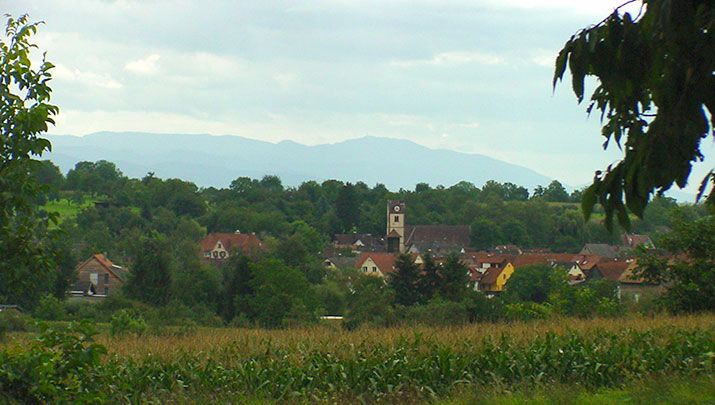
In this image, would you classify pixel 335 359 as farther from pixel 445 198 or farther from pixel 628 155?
pixel 445 198

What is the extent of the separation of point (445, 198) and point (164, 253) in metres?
105

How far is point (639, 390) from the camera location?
796cm

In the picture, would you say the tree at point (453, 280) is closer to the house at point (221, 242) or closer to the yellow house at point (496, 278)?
the yellow house at point (496, 278)

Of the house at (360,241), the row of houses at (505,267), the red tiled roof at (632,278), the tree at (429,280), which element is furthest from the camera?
the house at (360,241)

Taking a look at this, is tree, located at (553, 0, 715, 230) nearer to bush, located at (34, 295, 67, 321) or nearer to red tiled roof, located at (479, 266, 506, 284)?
bush, located at (34, 295, 67, 321)

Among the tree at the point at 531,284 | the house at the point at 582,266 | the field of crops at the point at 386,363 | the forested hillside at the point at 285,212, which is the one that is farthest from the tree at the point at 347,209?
the field of crops at the point at 386,363

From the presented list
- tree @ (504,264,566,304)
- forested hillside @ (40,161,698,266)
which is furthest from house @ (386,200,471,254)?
tree @ (504,264,566,304)

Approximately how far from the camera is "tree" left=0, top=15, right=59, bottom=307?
6.09 m

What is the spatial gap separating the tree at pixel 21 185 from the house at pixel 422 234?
11376 centimetres

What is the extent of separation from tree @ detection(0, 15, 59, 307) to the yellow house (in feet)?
208

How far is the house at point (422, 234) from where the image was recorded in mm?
122375

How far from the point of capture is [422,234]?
5000 inches

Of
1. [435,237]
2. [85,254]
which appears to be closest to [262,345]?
[85,254]

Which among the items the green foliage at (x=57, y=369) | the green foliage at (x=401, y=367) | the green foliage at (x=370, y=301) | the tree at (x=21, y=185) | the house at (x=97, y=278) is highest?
the tree at (x=21, y=185)
